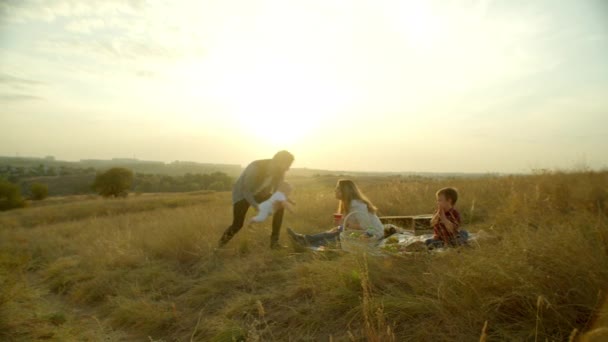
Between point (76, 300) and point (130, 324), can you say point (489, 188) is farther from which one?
point (76, 300)

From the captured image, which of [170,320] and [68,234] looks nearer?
[170,320]

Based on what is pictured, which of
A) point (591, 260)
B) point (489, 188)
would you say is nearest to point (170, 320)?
point (591, 260)

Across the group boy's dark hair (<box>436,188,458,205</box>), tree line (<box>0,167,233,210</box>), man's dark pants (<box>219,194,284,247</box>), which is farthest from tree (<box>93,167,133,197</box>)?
boy's dark hair (<box>436,188,458,205</box>)

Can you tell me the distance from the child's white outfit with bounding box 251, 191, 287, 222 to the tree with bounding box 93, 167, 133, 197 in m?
56.2

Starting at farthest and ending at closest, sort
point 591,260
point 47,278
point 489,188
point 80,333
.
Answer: point 489,188, point 47,278, point 80,333, point 591,260

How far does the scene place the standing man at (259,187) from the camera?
587cm

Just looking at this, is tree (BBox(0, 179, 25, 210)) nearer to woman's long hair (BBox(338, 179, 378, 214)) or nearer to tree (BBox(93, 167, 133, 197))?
tree (BBox(93, 167, 133, 197))

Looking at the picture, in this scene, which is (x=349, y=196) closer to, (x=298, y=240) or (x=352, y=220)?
(x=352, y=220)

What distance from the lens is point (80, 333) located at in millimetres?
3818

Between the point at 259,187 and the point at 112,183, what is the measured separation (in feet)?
A: 190

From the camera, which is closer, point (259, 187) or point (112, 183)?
point (259, 187)

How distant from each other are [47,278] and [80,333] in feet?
12.1

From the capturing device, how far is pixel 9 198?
48.1 metres

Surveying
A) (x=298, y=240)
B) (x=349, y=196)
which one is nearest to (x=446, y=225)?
(x=349, y=196)
